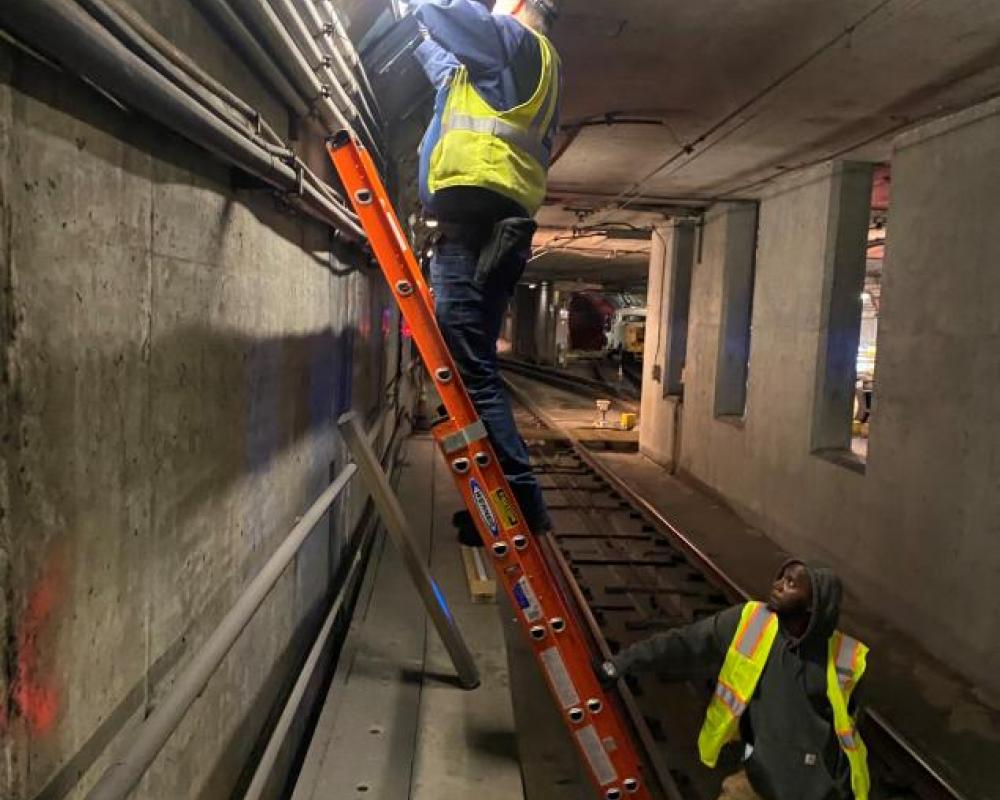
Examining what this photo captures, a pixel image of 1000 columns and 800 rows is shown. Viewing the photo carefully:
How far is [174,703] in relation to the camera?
1609mm

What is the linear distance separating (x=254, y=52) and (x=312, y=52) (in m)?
0.50

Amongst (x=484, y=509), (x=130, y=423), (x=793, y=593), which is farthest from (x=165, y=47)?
(x=793, y=593)

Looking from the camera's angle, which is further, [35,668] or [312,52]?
[312,52]

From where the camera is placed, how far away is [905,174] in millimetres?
5797

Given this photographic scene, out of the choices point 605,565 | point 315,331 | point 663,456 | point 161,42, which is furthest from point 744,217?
point 161,42

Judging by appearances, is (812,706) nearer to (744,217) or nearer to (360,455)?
(360,455)

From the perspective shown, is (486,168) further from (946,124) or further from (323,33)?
(946,124)

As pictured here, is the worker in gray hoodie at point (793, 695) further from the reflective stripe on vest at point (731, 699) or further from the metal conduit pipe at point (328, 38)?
the metal conduit pipe at point (328, 38)

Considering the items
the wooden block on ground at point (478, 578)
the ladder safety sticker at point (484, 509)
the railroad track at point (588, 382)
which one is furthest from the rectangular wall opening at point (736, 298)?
the railroad track at point (588, 382)

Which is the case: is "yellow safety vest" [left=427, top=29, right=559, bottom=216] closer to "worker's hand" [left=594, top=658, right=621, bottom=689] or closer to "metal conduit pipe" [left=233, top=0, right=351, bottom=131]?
"metal conduit pipe" [left=233, top=0, right=351, bottom=131]

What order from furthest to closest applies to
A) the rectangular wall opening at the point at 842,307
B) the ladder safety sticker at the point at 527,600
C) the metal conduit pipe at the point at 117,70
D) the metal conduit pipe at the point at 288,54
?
the rectangular wall opening at the point at 842,307
the ladder safety sticker at the point at 527,600
the metal conduit pipe at the point at 288,54
the metal conduit pipe at the point at 117,70

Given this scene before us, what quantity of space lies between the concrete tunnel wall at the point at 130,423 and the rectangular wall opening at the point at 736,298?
738 centimetres

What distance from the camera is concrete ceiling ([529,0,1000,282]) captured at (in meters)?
3.87

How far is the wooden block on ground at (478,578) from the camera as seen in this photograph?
4988mm
